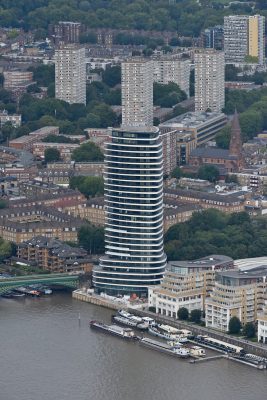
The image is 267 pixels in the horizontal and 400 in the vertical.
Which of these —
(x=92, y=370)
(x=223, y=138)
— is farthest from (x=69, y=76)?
(x=92, y=370)

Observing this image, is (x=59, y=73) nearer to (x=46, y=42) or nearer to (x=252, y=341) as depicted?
(x=46, y=42)

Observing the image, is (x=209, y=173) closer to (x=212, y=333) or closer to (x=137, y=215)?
(x=137, y=215)

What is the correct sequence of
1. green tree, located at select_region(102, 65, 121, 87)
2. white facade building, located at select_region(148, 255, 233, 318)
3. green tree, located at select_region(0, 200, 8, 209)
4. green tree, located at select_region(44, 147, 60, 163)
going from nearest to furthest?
white facade building, located at select_region(148, 255, 233, 318), green tree, located at select_region(0, 200, 8, 209), green tree, located at select_region(44, 147, 60, 163), green tree, located at select_region(102, 65, 121, 87)

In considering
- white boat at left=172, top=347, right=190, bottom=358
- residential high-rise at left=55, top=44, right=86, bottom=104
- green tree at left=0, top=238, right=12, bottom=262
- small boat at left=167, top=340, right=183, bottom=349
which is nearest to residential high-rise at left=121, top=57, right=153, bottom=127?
residential high-rise at left=55, top=44, right=86, bottom=104

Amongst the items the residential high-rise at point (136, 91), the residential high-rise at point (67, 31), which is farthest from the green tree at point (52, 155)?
the residential high-rise at point (67, 31)

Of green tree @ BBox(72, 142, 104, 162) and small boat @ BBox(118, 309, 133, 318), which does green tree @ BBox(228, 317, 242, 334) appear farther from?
green tree @ BBox(72, 142, 104, 162)

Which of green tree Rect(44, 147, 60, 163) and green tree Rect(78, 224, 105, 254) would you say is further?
green tree Rect(44, 147, 60, 163)
